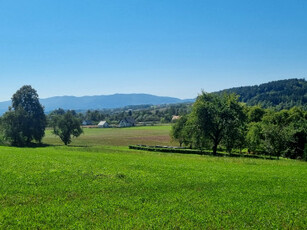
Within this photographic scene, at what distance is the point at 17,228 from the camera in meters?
11.8

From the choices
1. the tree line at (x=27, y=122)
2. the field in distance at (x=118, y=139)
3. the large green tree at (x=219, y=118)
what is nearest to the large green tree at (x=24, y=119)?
the tree line at (x=27, y=122)

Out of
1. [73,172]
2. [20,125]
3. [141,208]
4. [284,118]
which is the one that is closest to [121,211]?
[141,208]

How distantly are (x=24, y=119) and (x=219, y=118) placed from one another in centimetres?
5596

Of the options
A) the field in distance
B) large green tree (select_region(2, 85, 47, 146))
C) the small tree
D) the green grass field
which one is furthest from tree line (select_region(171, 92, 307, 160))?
large green tree (select_region(2, 85, 47, 146))

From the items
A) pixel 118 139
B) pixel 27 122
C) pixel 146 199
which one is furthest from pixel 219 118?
pixel 118 139

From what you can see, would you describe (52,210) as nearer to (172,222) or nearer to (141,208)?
(141,208)

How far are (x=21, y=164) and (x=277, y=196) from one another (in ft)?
76.3

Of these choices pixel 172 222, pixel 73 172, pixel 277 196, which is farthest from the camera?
pixel 73 172

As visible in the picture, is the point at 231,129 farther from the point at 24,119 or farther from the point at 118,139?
the point at 118,139

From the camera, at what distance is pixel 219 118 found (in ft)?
177

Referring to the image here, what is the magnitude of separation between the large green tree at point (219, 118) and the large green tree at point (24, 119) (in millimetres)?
50311

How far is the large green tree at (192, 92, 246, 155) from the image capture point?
5388 centimetres

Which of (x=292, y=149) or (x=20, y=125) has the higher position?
(x=20, y=125)

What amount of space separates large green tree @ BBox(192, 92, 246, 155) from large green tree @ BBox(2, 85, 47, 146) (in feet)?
165
